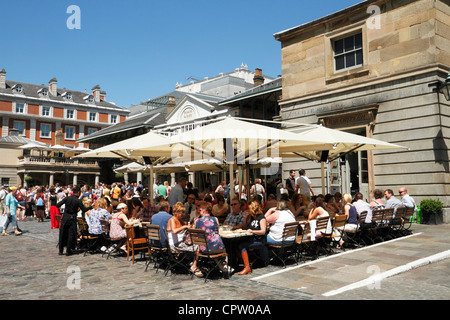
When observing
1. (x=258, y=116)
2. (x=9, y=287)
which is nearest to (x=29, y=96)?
(x=258, y=116)

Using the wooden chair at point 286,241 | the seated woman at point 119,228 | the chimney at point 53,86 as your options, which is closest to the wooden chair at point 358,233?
the wooden chair at point 286,241

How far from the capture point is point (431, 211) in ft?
40.2

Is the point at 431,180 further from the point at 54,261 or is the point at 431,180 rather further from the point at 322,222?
the point at 54,261

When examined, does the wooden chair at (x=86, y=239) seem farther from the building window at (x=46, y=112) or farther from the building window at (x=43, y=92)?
the building window at (x=43, y=92)

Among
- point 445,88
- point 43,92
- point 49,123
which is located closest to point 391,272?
point 445,88

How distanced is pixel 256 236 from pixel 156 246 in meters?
2.03

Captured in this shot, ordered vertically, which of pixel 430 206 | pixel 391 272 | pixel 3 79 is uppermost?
pixel 3 79

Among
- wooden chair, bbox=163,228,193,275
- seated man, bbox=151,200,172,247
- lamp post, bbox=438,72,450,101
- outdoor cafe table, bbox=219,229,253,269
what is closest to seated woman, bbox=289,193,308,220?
outdoor cafe table, bbox=219,229,253,269

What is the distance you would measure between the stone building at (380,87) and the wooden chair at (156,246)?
876cm

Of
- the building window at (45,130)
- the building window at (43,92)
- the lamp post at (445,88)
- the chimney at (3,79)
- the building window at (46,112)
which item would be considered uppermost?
the chimney at (3,79)

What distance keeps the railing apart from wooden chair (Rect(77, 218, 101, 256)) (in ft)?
136

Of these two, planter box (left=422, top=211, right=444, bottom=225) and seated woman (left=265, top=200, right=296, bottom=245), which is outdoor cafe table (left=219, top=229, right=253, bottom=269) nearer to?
seated woman (left=265, top=200, right=296, bottom=245)

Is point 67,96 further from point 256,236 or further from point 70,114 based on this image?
point 256,236

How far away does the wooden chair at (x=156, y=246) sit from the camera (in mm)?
7300
